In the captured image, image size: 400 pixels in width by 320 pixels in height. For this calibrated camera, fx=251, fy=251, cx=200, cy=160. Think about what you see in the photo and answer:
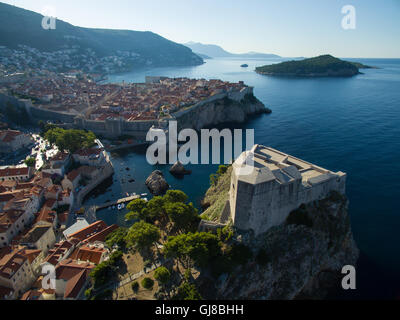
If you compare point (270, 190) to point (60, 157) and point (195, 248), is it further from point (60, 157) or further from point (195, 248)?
point (60, 157)

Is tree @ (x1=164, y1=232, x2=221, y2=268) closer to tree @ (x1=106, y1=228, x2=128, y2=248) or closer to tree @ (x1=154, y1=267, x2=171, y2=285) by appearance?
tree @ (x1=154, y1=267, x2=171, y2=285)

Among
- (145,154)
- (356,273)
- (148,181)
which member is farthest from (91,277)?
(145,154)

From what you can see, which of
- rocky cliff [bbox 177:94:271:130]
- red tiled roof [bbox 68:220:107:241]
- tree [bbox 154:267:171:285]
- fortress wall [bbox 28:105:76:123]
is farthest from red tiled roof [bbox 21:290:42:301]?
fortress wall [bbox 28:105:76:123]

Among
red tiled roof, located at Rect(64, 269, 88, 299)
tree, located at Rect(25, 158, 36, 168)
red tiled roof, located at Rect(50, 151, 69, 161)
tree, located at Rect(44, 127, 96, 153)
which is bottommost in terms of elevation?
red tiled roof, located at Rect(64, 269, 88, 299)

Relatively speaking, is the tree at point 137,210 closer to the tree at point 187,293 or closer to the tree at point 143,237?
the tree at point 143,237

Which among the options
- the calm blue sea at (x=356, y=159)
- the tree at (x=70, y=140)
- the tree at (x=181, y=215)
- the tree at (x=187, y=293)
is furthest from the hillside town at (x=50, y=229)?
the tree at (x=187, y=293)
